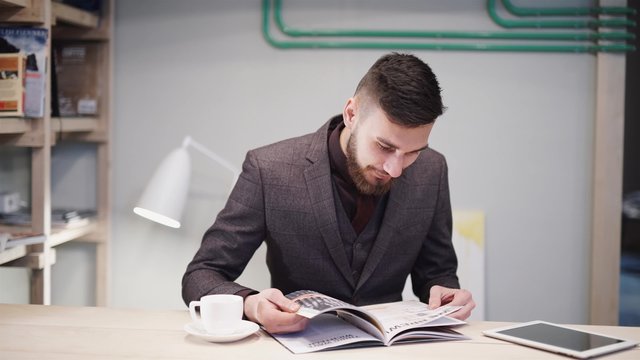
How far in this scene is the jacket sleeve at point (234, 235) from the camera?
67.6 inches

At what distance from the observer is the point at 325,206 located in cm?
178

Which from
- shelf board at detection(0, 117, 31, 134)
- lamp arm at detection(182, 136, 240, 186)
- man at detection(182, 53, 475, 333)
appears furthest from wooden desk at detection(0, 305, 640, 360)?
lamp arm at detection(182, 136, 240, 186)

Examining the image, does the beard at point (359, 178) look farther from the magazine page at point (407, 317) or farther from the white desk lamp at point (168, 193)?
the white desk lamp at point (168, 193)

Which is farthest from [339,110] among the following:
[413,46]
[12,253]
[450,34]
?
[12,253]

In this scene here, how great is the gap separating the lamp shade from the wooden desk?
86cm

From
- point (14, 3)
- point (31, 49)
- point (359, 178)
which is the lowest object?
point (359, 178)

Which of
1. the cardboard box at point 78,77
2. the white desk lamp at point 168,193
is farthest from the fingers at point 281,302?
the cardboard box at point 78,77

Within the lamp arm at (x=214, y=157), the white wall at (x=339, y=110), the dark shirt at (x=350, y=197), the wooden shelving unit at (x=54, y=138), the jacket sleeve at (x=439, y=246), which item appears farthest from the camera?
the white wall at (x=339, y=110)

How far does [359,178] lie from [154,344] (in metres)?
0.67

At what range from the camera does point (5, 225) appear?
250 centimetres

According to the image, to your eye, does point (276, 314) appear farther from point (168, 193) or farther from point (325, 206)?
point (168, 193)

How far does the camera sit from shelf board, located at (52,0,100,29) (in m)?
2.40

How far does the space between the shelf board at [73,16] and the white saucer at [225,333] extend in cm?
143

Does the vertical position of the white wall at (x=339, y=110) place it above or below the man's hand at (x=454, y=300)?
above
